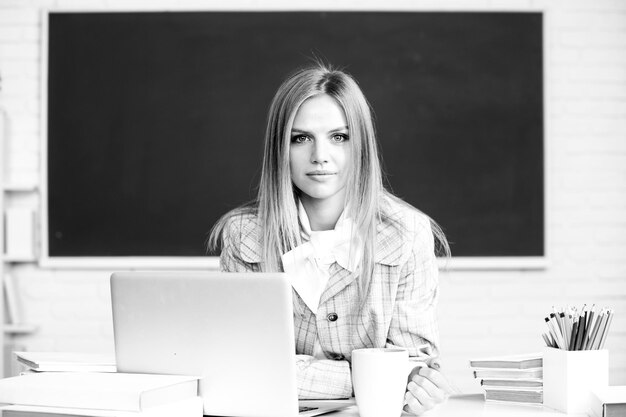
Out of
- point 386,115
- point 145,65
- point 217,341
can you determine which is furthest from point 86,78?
point 217,341

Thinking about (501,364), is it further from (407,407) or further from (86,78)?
(86,78)

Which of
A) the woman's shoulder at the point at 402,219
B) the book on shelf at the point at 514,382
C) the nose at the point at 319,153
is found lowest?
the book on shelf at the point at 514,382

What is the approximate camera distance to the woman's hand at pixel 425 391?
120 centimetres

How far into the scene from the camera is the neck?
5.42 feet

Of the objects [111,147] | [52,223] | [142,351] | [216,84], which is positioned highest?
[216,84]

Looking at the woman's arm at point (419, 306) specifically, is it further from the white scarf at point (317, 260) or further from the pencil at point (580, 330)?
the pencil at point (580, 330)

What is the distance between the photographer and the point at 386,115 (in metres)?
3.04

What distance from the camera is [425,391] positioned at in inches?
47.6

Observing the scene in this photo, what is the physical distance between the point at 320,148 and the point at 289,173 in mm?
89

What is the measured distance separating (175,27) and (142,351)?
7.11 ft

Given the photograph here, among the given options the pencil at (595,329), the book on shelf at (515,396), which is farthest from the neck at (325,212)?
the pencil at (595,329)

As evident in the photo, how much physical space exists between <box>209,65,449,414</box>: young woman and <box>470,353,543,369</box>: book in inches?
7.1

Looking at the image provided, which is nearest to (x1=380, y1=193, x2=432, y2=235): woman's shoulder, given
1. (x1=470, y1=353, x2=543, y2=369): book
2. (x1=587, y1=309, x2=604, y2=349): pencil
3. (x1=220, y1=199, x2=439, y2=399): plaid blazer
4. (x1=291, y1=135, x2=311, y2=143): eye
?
(x1=220, y1=199, x2=439, y2=399): plaid blazer

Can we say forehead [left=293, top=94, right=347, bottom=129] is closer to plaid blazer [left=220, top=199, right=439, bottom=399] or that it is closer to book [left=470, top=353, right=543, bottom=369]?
plaid blazer [left=220, top=199, right=439, bottom=399]
